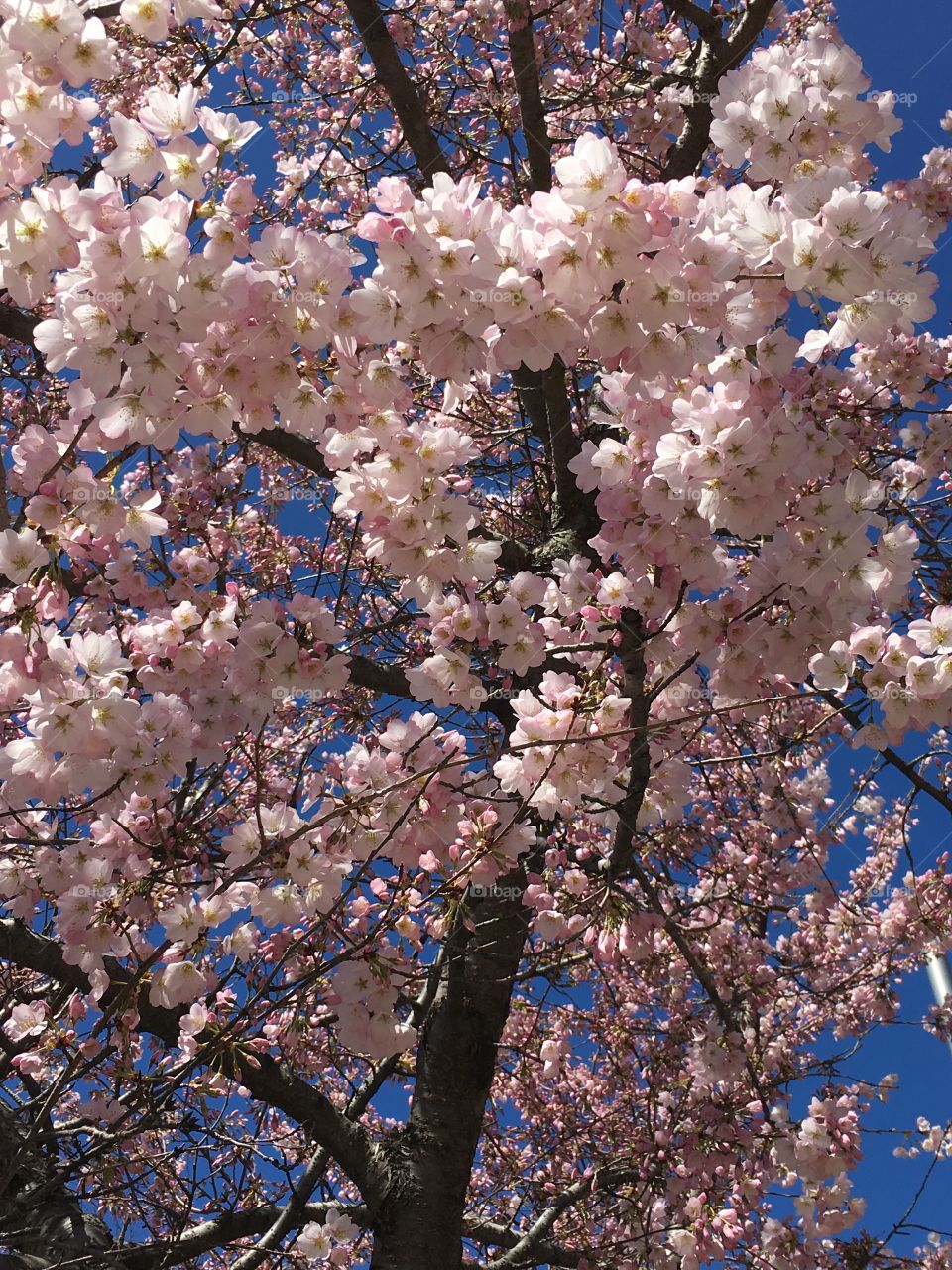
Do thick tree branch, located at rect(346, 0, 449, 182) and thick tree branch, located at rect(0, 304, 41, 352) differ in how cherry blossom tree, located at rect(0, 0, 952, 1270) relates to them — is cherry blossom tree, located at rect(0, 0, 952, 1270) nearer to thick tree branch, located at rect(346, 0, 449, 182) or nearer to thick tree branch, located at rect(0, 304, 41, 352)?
thick tree branch, located at rect(346, 0, 449, 182)

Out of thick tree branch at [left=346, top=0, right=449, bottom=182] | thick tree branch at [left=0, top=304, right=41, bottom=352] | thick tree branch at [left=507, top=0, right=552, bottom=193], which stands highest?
thick tree branch at [left=346, top=0, right=449, bottom=182]

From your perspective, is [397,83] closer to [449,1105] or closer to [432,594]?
[432,594]

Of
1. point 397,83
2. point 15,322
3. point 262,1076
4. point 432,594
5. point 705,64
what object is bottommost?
point 262,1076

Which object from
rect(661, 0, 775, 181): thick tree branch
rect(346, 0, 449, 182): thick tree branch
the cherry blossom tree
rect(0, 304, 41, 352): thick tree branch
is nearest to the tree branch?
the cherry blossom tree

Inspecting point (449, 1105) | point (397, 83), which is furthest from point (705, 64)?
point (449, 1105)

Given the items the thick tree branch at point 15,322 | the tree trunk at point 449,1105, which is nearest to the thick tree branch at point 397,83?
the thick tree branch at point 15,322

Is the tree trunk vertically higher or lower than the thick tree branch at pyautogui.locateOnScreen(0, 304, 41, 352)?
lower

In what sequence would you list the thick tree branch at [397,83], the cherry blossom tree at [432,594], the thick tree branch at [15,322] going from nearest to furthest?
the cherry blossom tree at [432,594]
the thick tree branch at [15,322]
the thick tree branch at [397,83]

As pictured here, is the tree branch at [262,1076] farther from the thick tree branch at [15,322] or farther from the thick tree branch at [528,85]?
the thick tree branch at [528,85]

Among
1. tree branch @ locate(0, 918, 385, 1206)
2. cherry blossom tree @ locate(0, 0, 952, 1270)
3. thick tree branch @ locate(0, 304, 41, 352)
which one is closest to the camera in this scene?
cherry blossom tree @ locate(0, 0, 952, 1270)

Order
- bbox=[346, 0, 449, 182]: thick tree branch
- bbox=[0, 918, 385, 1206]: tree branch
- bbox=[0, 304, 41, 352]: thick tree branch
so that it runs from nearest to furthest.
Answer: bbox=[0, 918, 385, 1206]: tree branch
bbox=[0, 304, 41, 352]: thick tree branch
bbox=[346, 0, 449, 182]: thick tree branch

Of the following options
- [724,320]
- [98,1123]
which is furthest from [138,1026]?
[724,320]

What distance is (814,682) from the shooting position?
231 cm

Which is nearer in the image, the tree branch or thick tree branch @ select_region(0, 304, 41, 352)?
the tree branch
